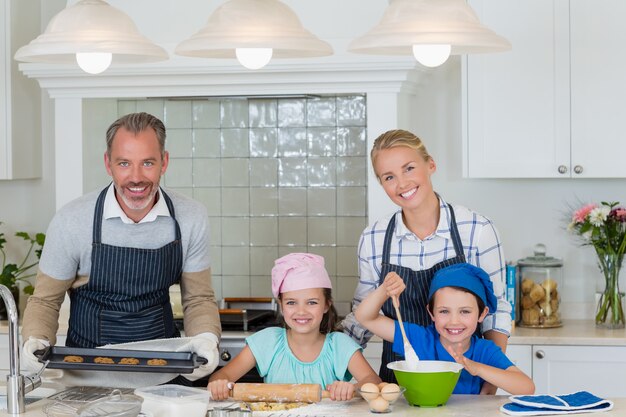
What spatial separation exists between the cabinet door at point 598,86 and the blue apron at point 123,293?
5.85ft

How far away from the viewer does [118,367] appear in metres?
2.57

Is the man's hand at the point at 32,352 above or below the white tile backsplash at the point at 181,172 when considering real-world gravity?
below

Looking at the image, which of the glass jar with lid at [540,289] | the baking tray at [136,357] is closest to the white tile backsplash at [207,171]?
the glass jar with lid at [540,289]

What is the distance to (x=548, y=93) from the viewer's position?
3.99m

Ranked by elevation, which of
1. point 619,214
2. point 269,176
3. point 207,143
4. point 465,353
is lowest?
point 465,353

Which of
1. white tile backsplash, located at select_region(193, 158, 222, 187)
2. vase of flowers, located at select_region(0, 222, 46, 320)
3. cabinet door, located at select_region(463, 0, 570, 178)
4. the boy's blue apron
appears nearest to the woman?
the boy's blue apron

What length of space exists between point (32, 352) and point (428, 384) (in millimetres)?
1071

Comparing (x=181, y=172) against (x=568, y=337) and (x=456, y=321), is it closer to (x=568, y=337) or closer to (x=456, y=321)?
(x=568, y=337)

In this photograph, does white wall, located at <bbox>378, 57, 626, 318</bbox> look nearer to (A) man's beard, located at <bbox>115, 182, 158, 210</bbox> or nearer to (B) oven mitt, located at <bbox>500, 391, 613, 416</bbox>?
(A) man's beard, located at <bbox>115, 182, 158, 210</bbox>

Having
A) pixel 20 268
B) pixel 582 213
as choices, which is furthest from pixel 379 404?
pixel 20 268

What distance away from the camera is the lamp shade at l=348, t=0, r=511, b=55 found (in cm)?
241

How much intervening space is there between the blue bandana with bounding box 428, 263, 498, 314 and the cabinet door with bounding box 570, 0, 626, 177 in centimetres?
134

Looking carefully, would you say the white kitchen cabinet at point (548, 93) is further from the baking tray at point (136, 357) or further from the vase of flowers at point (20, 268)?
the vase of flowers at point (20, 268)

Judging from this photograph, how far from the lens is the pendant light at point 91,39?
252 centimetres
